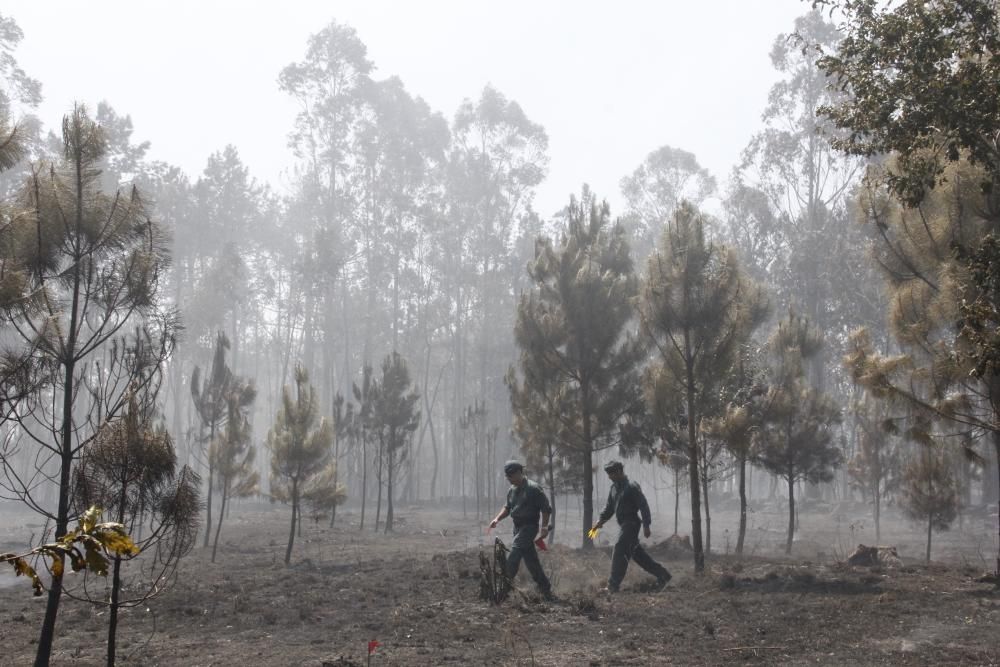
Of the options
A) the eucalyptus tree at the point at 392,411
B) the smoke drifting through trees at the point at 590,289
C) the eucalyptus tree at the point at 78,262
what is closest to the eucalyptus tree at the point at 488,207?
the smoke drifting through trees at the point at 590,289

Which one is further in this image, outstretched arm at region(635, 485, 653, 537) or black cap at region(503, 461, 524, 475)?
outstretched arm at region(635, 485, 653, 537)

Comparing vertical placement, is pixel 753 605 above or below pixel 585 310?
below

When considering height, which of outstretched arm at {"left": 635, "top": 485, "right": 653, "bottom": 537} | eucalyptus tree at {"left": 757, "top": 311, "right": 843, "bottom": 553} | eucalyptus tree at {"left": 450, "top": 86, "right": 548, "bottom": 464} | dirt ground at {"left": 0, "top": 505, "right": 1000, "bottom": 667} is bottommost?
dirt ground at {"left": 0, "top": 505, "right": 1000, "bottom": 667}

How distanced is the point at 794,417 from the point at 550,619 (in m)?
11.7

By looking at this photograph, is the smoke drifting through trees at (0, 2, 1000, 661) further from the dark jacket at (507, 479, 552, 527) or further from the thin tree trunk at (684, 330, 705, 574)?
the dark jacket at (507, 479, 552, 527)

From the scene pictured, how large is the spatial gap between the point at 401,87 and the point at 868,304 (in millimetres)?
33308

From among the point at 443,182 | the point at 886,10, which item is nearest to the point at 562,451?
the point at 886,10

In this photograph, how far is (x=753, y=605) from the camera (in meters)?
9.60

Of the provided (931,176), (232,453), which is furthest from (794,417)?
(232,453)

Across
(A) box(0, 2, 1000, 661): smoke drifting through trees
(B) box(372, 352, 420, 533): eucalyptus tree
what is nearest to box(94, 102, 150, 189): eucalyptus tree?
(A) box(0, 2, 1000, 661): smoke drifting through trees

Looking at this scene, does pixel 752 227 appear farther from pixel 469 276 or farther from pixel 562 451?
pixel 562 451

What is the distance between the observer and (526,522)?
10195mm

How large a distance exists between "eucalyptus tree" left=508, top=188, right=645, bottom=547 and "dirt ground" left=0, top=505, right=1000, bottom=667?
348cm

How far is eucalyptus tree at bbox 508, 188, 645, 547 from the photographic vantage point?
1734cm
